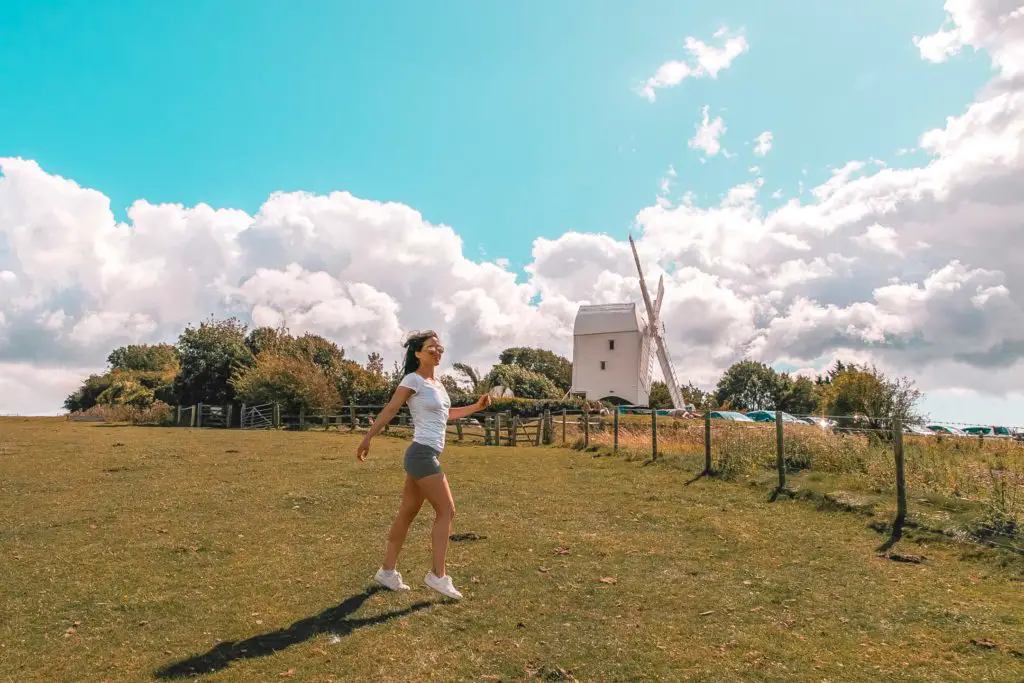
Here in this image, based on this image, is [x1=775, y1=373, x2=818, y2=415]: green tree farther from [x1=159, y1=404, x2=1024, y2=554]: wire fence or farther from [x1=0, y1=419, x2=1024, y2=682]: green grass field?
[x1=0, y1=419, x2=1024, y2=682]: green grass field

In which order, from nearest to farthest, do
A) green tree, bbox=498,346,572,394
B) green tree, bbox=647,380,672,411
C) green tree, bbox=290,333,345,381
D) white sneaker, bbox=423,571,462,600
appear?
1. white sneaker, bbox=423,571,462,600
2. green tree, bbox=290,333,345,381
3. green tree, bbox=647,380,672,411
4. green tree, bbox=498,346,572,394

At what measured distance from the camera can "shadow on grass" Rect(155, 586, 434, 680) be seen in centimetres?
458

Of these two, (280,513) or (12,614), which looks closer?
(12,614)

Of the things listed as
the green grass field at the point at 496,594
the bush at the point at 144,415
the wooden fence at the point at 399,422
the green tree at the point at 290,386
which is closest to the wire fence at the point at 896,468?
the green grass field at the point at 496,594

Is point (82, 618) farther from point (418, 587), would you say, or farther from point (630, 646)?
point (630, 646)

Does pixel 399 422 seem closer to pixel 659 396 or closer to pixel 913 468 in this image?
Answer: pixel 913 468

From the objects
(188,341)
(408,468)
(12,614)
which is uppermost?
(188,341)

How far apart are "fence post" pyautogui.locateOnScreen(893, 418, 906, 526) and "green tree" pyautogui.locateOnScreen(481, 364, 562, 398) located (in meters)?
51.5

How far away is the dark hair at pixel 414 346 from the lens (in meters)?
6.39

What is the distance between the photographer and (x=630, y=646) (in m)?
4.95

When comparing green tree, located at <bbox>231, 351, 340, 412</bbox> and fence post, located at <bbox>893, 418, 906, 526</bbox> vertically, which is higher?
green tree, located at <bbox>231, 351, 340, 412</bbox>

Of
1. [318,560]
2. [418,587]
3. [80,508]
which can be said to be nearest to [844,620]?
[418,587]

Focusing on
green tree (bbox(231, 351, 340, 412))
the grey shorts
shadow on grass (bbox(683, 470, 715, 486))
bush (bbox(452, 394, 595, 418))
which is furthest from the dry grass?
bush (bbox(452, 394, 595, 418))

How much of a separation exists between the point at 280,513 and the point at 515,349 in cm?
9628
